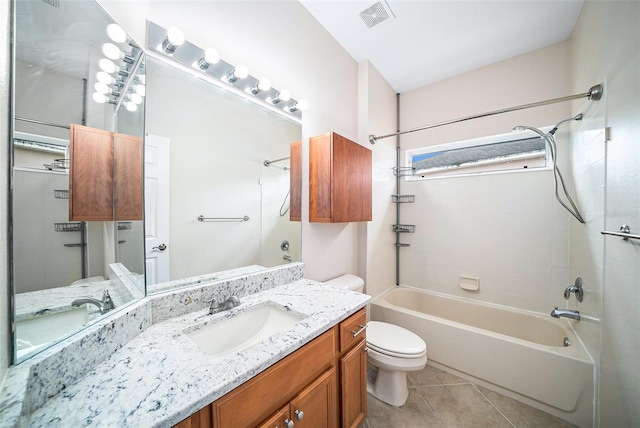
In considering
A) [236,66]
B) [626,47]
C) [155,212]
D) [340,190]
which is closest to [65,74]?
[155,212]

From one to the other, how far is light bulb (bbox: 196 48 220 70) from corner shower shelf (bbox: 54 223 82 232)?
0.90 m

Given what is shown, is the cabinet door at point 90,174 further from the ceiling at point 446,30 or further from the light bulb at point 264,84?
the ceiling at point 446,30

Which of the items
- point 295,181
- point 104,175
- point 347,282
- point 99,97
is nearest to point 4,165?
point 104,175

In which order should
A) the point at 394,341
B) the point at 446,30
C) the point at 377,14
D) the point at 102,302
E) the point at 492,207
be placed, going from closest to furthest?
the point at 102,302 → the point at 394,341 → the point at 377,14 → the point at 446,30 → the point at 492,207

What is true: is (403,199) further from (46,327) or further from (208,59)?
(46,327)

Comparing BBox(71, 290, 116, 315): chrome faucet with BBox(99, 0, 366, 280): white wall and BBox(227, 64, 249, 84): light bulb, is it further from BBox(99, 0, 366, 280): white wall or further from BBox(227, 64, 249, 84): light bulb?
BBox(227, 64, 249, 84): light bulb

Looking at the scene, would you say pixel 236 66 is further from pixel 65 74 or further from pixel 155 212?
pixel 155 212

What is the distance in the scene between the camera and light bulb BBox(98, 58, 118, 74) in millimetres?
785

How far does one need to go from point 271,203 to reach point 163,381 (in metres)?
1.02

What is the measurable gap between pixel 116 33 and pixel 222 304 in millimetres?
1186

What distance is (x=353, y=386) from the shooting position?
119 cm

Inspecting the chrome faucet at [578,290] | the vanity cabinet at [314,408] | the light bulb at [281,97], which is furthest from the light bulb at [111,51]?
Answer: the chrome faucet at [578,290]

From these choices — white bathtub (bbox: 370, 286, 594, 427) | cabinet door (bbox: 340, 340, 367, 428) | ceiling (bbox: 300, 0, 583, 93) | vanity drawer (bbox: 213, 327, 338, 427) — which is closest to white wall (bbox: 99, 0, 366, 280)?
ceiling (bbox: 300, 0, 583, 93)

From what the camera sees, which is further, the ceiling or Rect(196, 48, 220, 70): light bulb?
the ceiling
